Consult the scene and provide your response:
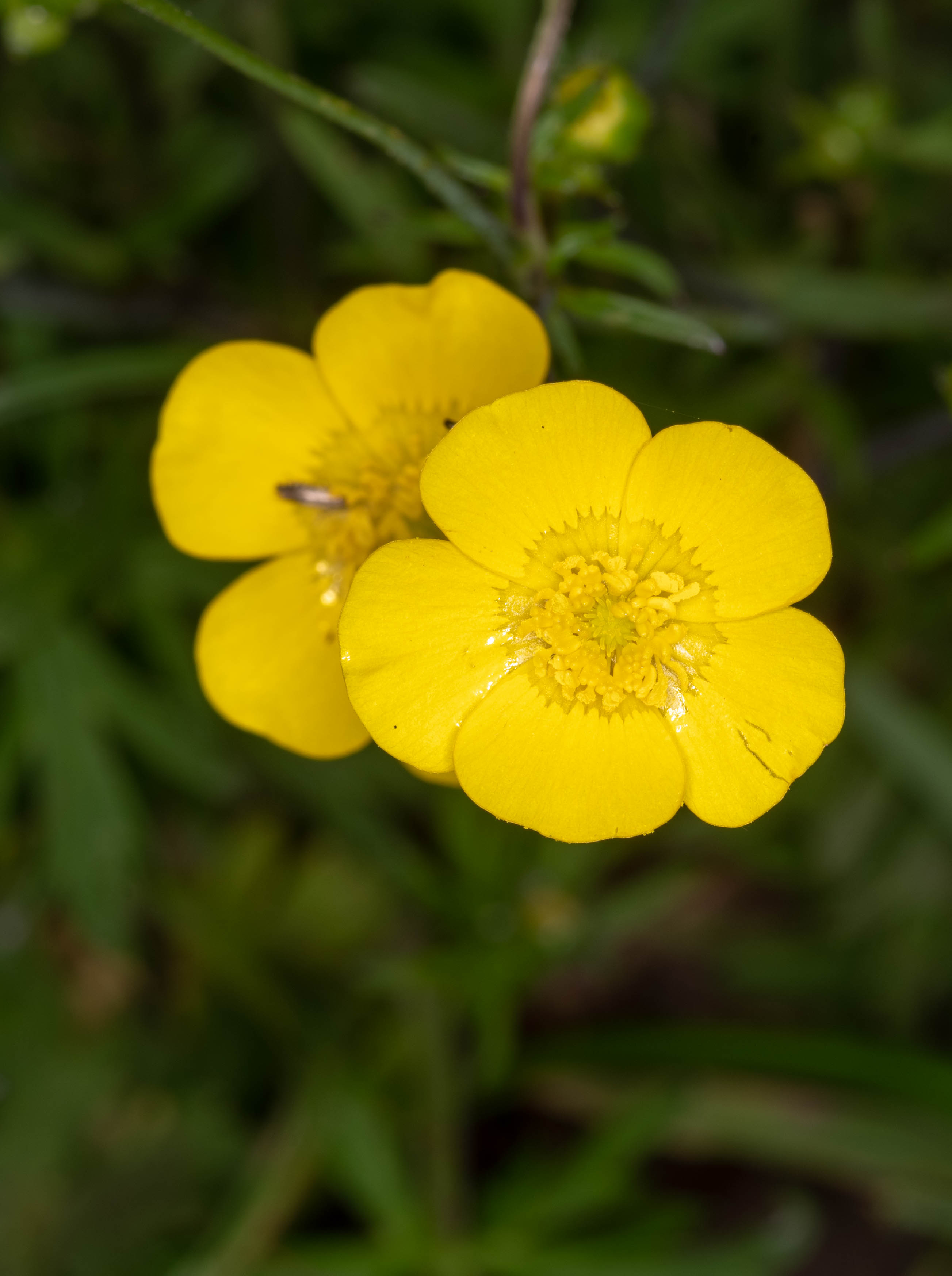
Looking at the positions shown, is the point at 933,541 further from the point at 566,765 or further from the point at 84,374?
the point at 84,374

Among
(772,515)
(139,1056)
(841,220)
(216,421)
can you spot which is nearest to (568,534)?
(772,515)

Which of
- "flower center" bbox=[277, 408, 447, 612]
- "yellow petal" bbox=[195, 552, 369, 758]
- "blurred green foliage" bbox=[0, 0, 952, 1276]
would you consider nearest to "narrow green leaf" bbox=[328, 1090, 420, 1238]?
"blurred green foliage" bbox=[0, 0, 952, 1276]

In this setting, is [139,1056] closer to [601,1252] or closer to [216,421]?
[601,1252]

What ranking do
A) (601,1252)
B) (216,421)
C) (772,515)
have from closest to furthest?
(772,515) < (216,421) < (601,1252)

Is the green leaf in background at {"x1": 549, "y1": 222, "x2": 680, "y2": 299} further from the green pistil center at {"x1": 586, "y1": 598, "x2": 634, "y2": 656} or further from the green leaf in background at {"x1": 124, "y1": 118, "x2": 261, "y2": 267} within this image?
the green leaf in background at {"x1": 124, "y1": 118, "x2": 261, "y2": 267}

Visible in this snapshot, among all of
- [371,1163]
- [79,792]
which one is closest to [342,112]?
[79,792]

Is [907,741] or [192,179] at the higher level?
[192,179]
